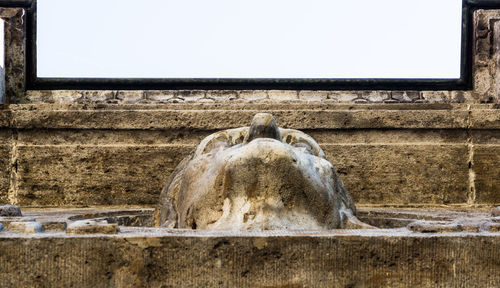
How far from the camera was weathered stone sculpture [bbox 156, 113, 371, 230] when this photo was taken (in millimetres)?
2997

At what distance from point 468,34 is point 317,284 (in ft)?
15.0

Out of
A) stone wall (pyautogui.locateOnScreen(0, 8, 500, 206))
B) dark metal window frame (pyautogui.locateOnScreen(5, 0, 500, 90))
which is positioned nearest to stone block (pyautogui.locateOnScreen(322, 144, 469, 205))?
stone wall (pyautogui.locateOnScreen(0, 8, 500, 206))

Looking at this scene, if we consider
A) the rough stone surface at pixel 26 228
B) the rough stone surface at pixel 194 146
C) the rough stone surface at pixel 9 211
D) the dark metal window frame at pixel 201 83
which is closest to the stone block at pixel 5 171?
the rough stone surface at pixel 194 146

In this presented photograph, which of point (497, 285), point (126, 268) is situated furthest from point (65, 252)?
point (497, 285)

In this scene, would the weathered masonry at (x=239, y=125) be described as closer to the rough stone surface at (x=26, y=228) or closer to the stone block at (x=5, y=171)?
the stone block at (x=5, y=171)

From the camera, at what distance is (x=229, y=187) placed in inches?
121

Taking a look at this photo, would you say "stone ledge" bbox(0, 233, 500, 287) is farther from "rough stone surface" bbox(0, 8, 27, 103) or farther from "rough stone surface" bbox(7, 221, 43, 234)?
"rough stone surface" bbox(0, 8, 27, 103)

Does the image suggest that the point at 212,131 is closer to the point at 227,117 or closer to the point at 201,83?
the point at 227,117

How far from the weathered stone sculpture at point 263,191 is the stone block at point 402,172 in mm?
2294

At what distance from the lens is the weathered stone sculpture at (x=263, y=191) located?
9.83 ft

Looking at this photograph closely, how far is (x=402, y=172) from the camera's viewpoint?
18.7 ft

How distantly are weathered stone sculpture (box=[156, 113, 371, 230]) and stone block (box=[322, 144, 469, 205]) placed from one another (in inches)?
90.3

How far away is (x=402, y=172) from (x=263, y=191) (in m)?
2.94

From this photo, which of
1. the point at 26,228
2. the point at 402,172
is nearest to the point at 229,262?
the point at 26,228
